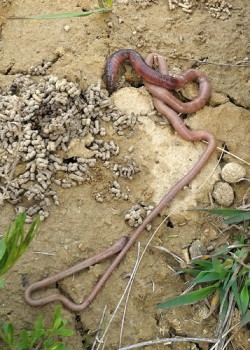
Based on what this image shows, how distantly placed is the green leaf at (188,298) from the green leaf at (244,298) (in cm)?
18

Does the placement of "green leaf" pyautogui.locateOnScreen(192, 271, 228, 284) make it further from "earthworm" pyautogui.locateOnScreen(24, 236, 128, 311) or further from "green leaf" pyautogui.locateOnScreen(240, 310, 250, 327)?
"earthworm" pyautogui.locateOnScreen(24, 236, 128, 311)

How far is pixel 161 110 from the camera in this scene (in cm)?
443

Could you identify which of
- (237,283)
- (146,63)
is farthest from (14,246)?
(146,63)

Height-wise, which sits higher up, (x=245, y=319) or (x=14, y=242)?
(x=14, y=242)

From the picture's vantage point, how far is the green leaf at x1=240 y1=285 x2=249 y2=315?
361 centimetres

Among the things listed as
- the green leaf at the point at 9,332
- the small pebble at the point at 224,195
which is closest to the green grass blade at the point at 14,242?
the green leaf at the point at 9,332

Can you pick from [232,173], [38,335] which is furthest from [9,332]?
[232,173]

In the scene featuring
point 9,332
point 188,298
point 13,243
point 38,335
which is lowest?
point 188,298

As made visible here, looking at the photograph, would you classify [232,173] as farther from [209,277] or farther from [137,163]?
[209,277]

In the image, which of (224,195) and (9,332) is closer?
(9,332)

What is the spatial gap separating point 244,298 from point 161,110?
1608mm

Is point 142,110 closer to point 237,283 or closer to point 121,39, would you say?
point 121,39

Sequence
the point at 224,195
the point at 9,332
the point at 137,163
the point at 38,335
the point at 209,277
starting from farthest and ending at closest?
the point at 137,163 < the point at 224,195 < the point at 209,277 < the point at 38,335 < the point at 9,332

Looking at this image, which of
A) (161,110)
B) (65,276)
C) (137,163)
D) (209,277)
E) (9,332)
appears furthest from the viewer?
(161,110)
